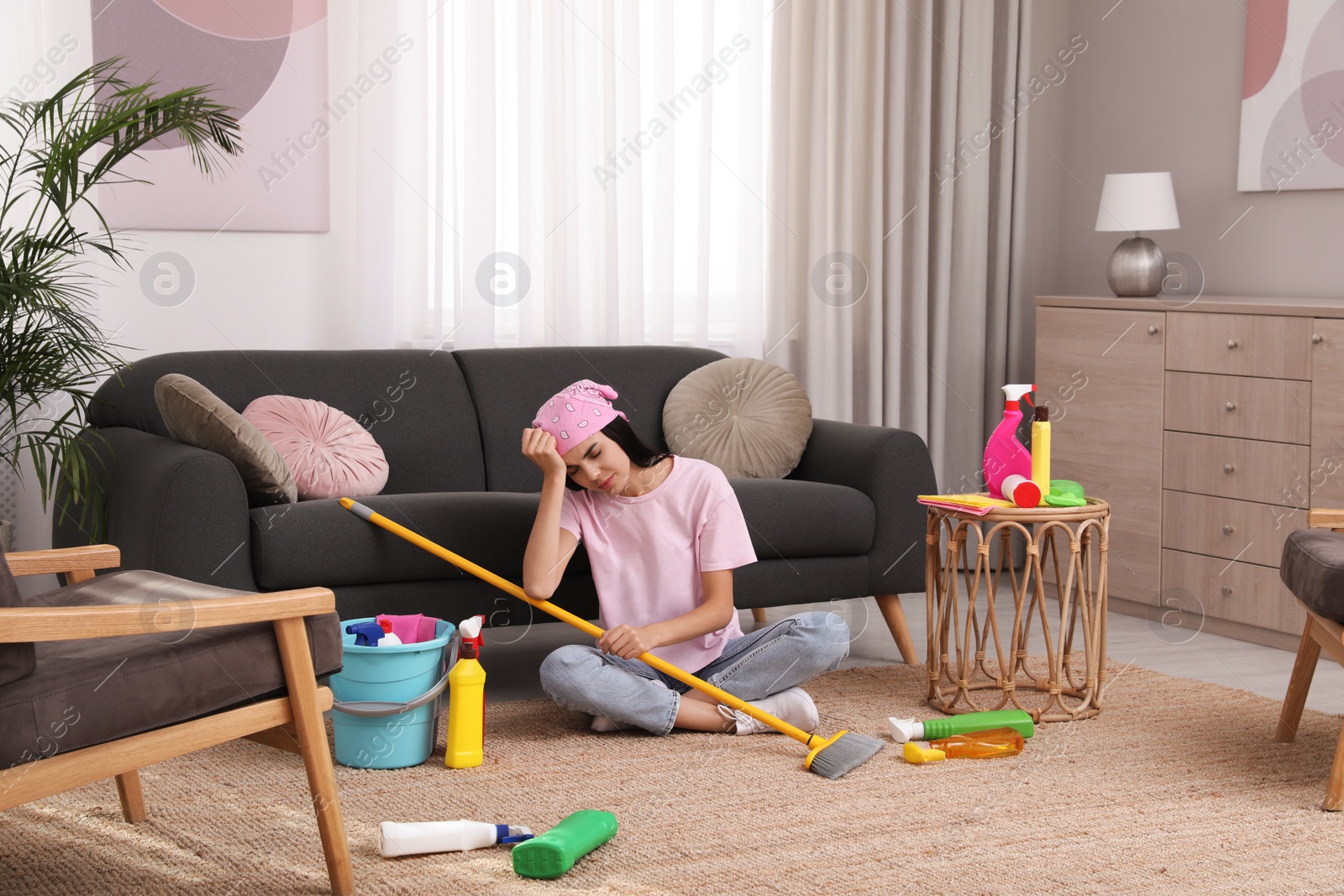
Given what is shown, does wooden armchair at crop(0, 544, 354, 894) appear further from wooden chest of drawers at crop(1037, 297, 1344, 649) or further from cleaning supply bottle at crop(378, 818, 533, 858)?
wooden chest of drawers at crop(1037, 297, 1344, 649)

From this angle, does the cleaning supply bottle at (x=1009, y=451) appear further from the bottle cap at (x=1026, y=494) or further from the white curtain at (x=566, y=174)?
the white curtain at (x=566, y=174)

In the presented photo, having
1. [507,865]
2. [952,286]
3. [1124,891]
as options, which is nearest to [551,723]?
[507,865]

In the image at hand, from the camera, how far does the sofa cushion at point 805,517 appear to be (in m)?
3.01

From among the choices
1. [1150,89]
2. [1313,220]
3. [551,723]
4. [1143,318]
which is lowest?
[551,723]

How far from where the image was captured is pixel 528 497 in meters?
2.86

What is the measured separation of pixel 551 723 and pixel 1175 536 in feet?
6.49

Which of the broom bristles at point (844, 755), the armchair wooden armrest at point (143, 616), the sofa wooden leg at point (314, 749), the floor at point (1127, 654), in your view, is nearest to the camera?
the armchair wooden armrest at point (143, 616)

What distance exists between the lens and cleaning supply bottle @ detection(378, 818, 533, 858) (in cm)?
191

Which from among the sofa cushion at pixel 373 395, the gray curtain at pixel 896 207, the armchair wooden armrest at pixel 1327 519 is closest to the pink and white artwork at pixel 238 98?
the sofa cushion at pixel 373 395

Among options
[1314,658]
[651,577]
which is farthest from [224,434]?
[1314,658]

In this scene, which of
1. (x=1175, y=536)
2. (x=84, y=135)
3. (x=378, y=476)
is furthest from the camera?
(x=1175, y=536)

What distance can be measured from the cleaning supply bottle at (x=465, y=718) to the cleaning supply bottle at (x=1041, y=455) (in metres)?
1.19

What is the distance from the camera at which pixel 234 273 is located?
3.58 m

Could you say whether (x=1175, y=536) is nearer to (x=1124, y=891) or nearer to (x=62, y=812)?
(x=1124, y=891)
